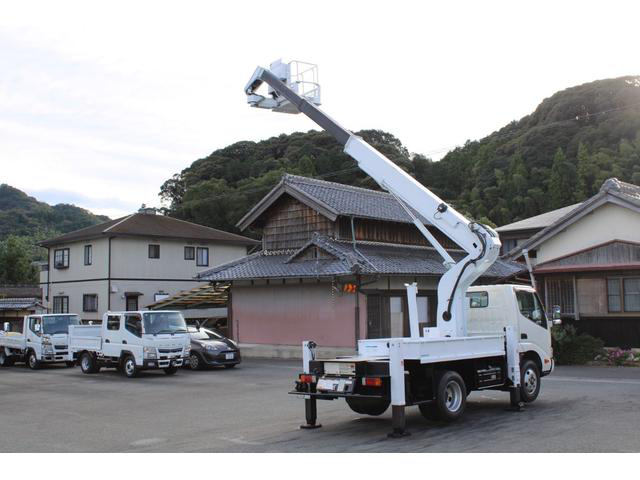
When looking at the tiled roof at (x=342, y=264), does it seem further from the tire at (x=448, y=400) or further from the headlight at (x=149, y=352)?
the tire at (x=448, y=400)

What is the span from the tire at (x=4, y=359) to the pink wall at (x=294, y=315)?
9.50 metres

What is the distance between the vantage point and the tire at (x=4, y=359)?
26520 mm

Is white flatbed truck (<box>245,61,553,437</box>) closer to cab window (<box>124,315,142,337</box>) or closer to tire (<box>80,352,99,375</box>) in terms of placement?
cab window (<box>124,315,142,337</box>)

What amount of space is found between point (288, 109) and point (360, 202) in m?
15.7

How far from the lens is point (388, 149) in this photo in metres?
68.8

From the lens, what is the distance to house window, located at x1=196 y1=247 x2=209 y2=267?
40.8 metres

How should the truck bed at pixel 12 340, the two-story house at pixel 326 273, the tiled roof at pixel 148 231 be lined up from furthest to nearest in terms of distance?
Answer: the tiled roof at pixel 148 231, the two-story house at pixel 326 273, the truck bed at pixel 12 340

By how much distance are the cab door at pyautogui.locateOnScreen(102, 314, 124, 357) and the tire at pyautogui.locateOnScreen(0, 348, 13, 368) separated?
7.12 meters

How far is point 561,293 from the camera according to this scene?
24.0 metres

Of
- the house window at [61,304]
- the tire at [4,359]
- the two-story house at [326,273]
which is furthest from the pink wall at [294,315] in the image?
the house window at [61,304]

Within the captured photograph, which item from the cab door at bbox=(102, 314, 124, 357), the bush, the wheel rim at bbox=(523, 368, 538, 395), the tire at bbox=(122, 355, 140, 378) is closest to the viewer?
the wheel rim at bbox=(523, 368, 538, 395)

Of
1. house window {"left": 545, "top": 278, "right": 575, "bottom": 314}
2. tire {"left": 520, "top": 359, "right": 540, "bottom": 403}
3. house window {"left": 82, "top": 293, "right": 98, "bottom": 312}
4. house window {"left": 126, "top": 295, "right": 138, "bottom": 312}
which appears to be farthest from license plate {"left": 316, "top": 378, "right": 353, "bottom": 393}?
house window {"left": 82, "top": 293, "right": 98, "bottom": 312}

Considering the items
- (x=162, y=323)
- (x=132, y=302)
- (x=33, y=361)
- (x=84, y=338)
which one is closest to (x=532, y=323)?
(x=162, y=323)

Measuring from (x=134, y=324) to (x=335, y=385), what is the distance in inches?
480
